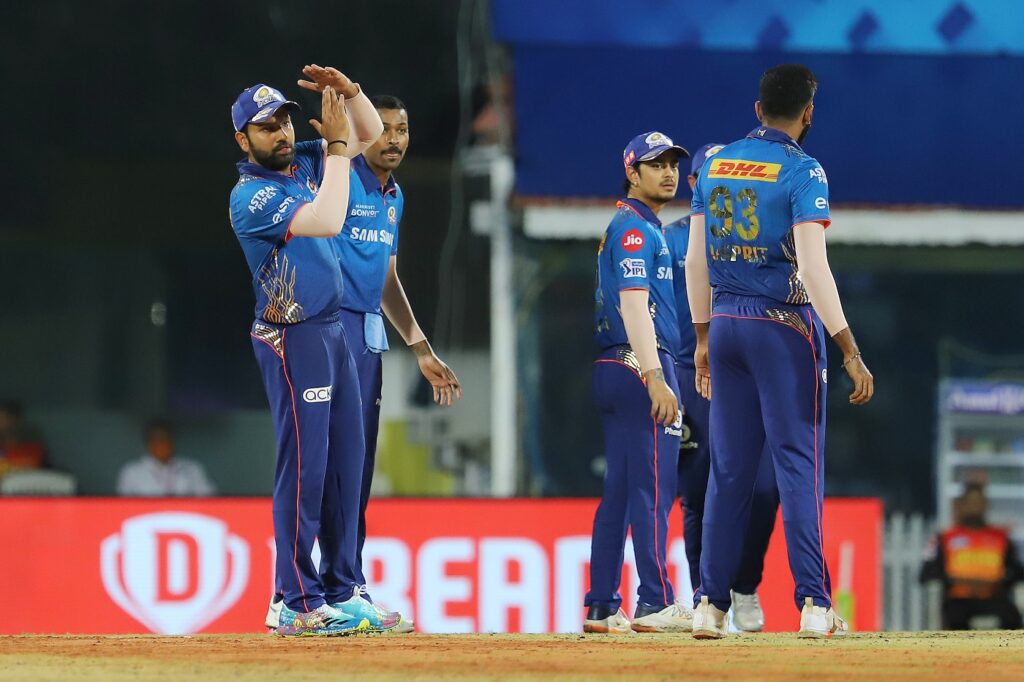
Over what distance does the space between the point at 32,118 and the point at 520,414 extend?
406 cm

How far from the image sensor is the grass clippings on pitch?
6.06 meters

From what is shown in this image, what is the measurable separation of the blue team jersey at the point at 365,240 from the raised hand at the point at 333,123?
75cm

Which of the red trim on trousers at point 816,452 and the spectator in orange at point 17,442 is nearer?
the red trim on trousers at point 816,452

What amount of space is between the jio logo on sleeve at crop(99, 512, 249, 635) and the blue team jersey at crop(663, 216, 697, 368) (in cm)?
336

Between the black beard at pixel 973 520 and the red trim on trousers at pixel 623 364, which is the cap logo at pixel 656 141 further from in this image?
the black beard at pixel 973 520

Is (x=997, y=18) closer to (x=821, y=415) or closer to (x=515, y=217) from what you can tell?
(x=515, y=217)

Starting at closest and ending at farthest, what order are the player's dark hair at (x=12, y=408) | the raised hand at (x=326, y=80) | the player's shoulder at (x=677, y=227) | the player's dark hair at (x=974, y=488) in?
1. the raised hand at (x=326, y=80)
2. the player's shoulder at (x=677, y=227)
3. the player's dark hair at (x=974, y=488)
4. the player's dark hair at (x=12, y=408)

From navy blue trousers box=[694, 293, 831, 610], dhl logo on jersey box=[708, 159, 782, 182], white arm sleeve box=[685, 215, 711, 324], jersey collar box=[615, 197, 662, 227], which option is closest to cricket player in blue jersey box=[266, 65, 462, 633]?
jersey collar box=[615, 197, 662, 227]

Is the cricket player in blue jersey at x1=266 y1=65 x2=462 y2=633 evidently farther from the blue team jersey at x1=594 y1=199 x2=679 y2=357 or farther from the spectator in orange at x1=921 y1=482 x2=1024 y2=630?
the spectator in orange at x1=921 y1=482 x2=1024 y2=630

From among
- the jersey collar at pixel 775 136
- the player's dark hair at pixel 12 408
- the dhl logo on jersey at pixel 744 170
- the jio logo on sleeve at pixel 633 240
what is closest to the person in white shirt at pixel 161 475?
the player's dark hair at pixel 12 408

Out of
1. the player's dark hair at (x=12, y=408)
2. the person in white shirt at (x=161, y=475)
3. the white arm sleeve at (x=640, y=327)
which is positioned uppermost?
the white arm sleeve at (x=640, y=327)

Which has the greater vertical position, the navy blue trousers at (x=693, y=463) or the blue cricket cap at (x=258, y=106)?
the blue cricket cap at (x=258, y=106)

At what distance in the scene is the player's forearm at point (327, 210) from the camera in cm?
701

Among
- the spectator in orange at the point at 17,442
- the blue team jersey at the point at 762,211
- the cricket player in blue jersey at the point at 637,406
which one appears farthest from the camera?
the spectator in orange at the point at 17,442
